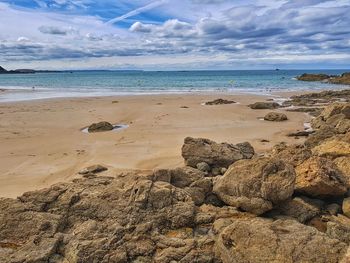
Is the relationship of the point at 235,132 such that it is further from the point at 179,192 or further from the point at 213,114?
the point at 179,192

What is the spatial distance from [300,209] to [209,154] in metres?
3.70

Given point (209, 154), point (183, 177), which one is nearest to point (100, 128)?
point (209, 154)

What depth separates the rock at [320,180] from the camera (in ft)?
24.9

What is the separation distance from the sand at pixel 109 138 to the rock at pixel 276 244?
20.1 feet

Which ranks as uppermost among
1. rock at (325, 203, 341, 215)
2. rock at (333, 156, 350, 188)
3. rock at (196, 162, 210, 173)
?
rock at (333, 156, 350, 188)

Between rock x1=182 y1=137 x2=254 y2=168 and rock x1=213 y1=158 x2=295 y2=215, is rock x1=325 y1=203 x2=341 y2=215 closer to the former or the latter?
rock x1=213 y1=158 x2=295 y2=215

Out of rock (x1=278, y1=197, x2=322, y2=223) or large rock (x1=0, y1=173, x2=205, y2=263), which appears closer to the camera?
large rock (x1=0, y1=173, x2=205, y2=263)

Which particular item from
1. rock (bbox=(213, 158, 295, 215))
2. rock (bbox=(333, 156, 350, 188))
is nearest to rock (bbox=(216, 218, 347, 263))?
rock (bbox=(213, 158, 295, 215))

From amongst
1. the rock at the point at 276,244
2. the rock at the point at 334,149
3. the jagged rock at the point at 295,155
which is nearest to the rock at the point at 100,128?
the rock at the point at 334,149

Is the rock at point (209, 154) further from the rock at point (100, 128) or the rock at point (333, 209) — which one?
the rock at point (100, 128)

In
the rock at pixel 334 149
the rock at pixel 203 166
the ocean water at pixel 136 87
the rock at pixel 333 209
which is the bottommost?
the ocean water at pixel 136 87

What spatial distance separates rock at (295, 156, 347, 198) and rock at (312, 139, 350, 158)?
1.85 m

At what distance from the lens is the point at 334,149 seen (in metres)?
9.91

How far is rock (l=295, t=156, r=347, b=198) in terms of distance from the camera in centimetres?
760
